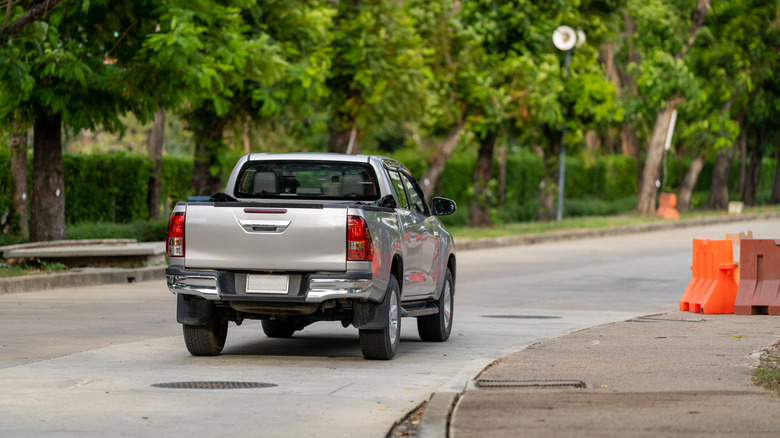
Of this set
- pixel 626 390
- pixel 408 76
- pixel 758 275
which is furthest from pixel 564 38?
pixel 626 390

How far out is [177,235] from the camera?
11500 millimetres

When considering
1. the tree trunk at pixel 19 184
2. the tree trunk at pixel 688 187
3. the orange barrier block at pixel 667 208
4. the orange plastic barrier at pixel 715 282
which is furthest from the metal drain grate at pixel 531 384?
the tree trunk at pixel 688 187

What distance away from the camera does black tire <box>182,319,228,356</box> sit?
11867mm

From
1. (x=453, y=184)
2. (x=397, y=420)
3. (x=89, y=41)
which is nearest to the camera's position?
(x=397, y=420)

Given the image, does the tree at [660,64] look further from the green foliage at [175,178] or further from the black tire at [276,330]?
the black tire at [276,330]

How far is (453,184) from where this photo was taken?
4481 cm

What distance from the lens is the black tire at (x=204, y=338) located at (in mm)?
11867

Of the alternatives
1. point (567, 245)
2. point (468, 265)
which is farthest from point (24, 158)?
point (567, 245)

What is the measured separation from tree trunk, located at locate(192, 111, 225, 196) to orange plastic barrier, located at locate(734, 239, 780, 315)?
14.8 m

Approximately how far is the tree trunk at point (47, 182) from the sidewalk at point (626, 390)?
41.4 feet

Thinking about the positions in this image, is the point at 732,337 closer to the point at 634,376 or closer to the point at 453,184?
the point at 634,376

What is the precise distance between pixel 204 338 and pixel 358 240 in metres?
1.79

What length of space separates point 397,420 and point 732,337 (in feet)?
19.3

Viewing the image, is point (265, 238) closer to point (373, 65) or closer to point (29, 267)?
point (29, 267)
